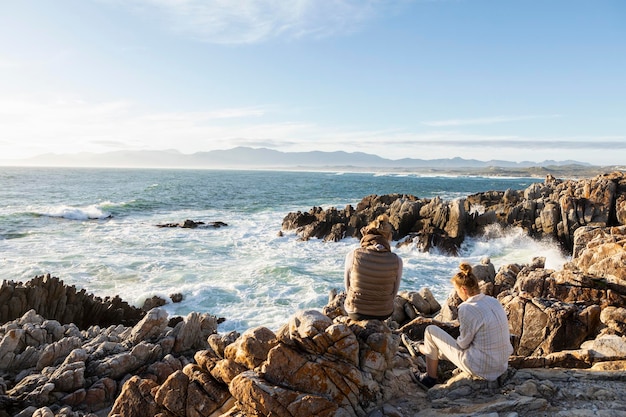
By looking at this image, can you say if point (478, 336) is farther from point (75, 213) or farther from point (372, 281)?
point (75, 213)

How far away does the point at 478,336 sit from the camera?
17.7ft

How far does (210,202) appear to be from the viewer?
62344mm

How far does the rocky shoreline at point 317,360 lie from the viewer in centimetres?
520

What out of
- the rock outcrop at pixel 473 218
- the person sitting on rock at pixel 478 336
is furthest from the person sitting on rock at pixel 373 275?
the rock outcrop at pixel 473 218

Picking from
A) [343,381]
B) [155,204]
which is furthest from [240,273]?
[155,204]

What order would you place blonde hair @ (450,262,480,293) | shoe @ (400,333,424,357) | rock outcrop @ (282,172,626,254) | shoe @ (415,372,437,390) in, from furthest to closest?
rock outcrop @ (282,172,626,254) → shoe @ (400,333,424,357) → shoe @ (415,372,437,390) → blonde hair @ (450,262,480,293)

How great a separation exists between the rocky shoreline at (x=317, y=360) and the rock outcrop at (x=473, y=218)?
16911 mm

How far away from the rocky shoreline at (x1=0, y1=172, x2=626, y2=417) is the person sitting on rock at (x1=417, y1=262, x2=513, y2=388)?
28 centimetres

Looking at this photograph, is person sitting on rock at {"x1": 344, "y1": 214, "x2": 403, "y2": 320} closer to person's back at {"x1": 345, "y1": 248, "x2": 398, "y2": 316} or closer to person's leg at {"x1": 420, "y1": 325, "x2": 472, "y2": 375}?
person's back at {"x1": 345, "y1": 248, "x2": 398, "y2": 316}

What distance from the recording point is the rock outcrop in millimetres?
29422

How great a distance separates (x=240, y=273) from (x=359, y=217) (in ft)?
53.0

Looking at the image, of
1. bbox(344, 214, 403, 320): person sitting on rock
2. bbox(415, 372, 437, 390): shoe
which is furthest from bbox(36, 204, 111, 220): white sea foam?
bbox(415, 372, 437, 390): shoe

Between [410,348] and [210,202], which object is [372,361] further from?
[210,202]

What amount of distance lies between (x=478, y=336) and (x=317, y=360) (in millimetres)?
2175
